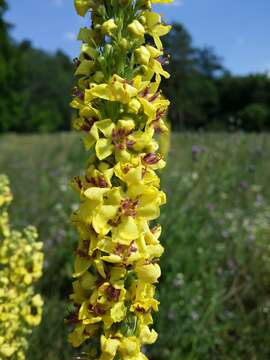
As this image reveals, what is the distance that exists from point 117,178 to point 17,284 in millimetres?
1262

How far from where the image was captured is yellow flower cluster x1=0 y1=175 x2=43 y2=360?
2.32 m

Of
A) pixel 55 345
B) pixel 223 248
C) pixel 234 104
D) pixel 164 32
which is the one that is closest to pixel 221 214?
pixel 223 248

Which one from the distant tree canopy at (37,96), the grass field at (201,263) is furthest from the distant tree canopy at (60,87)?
the grass field at (201,263)

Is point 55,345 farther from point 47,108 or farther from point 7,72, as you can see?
point 47,108

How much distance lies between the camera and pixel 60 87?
2343 inches

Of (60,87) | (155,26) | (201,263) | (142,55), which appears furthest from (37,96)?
(142,55)

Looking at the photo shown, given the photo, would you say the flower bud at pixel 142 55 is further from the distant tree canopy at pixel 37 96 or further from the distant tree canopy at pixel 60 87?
the distant tree canopy at pixel 37 96

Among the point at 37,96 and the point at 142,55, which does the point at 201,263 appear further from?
the point at 37,96

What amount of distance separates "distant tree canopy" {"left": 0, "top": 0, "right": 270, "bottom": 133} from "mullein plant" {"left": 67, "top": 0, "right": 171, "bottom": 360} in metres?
16.9

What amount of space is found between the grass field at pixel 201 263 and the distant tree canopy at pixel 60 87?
491 inches

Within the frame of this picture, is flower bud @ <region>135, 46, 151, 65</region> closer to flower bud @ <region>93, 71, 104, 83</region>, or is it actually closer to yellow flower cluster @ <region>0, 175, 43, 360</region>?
flower bud @ <region>93, 71, 104, 83</region>

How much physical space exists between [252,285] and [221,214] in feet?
4.58

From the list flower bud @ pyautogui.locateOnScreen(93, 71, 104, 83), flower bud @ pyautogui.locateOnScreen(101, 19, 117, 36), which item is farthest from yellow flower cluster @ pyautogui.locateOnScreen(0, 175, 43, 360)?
flower bud @ pyautogui.locateOnScreen(101, 19, 117, 36)

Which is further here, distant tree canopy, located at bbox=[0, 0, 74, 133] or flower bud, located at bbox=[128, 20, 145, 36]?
distant tree canopy, located at bbox=[0, 0, 74, 133]
